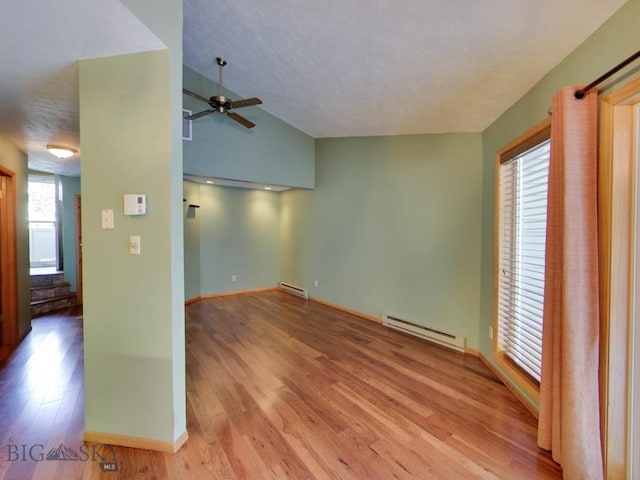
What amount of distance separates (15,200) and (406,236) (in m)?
4.74

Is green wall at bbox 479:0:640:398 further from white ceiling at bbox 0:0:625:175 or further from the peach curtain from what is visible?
the peach curtain

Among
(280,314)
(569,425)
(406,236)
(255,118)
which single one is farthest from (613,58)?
(280,314)

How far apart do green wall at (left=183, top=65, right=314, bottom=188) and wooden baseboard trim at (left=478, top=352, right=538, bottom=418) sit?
3.49 metres

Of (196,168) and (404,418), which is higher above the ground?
(196,168)

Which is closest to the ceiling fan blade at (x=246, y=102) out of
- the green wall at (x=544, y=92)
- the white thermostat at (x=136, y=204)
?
the white thermostat at (x=136, y=204)

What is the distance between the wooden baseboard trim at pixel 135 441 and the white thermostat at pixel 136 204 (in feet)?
4.47

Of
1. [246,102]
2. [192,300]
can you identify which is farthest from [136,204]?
[192,300]

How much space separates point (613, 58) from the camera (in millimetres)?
1279

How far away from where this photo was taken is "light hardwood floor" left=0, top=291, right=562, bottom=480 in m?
1.47

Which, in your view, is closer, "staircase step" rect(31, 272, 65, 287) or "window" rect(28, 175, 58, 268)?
"staircase step" rect(31, 272, 65, 287)

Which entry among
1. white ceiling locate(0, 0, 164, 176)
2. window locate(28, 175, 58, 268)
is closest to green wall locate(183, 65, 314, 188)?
white ceiling locate(0, 0, 164, 176)

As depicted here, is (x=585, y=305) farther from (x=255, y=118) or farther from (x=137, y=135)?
(x=255, y=118)

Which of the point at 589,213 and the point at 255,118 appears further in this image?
the point at 255,118

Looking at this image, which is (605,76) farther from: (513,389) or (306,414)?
(306,414)
